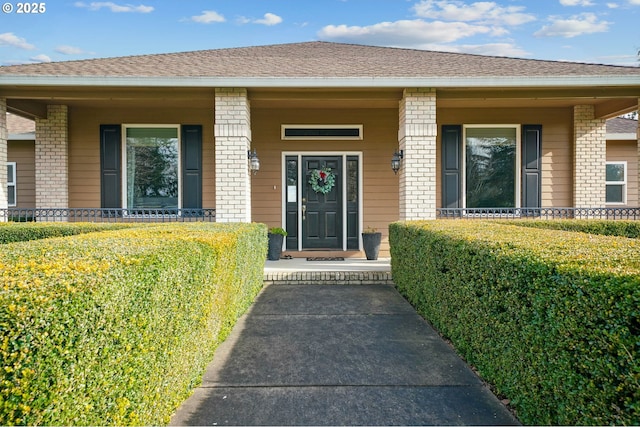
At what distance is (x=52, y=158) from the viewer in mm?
7551

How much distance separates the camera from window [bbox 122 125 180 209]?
7.80 m

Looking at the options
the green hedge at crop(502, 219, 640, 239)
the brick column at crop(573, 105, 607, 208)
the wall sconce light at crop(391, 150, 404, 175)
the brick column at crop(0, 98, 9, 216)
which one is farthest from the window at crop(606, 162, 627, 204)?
the brick column at crop(0, 98, 9, 216)

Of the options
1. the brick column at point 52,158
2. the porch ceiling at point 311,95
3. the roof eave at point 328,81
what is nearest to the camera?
the roof eave at point 328,81

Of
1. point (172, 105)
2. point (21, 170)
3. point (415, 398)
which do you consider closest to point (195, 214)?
point (172, 105)

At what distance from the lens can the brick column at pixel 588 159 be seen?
25.3ft

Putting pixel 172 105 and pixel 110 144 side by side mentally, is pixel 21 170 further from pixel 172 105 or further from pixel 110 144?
pixel 172 105

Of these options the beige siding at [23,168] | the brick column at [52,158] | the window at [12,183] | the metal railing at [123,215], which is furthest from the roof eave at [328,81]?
the window at [12,183]

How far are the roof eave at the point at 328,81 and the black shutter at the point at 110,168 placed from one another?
1.70 meters

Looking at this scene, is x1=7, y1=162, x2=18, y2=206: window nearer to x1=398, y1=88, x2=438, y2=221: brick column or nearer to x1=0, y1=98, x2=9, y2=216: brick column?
x1=0, y1=98, x2=9, y2=216: brick column

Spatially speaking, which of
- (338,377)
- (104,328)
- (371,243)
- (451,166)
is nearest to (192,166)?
(371,243)

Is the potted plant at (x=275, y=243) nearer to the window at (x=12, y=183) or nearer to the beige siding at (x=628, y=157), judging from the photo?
the window at (x=12, y=183)

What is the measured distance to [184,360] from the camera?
7.82 feet

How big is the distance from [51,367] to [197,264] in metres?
1.39
